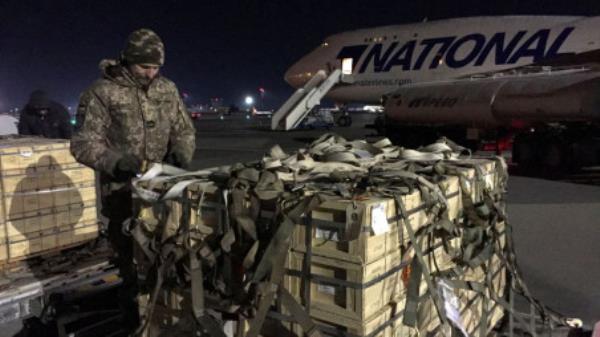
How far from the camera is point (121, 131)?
14.2 feet

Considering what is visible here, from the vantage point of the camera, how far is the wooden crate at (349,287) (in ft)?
8.56

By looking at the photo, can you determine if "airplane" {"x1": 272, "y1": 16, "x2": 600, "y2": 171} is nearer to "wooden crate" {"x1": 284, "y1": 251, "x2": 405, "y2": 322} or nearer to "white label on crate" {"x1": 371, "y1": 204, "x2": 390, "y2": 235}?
"wooden crate" {"x1": 284, "y1": 251, "x2": 405, "y2": 322}

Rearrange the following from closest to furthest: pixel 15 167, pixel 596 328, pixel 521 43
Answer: pixel 596 328, pixel 15 167, pixel 521 43

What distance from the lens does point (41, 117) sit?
9844 millimetres

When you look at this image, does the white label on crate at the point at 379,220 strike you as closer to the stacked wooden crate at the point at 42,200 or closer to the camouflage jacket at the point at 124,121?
the camouflage jacket at the point at 124,121

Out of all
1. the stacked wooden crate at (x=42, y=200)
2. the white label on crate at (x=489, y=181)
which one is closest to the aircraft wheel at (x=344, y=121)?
the stacked wooden crate at (x=42, y=200)

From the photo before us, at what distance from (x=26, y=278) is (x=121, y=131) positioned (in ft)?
5.02

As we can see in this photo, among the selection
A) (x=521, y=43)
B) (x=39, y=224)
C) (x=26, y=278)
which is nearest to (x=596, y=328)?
(x=26, y=278)

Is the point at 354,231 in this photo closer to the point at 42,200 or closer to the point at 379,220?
the point at 379,220

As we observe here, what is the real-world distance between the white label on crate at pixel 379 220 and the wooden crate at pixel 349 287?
0.18m

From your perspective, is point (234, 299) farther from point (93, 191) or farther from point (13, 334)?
point (93, 191)

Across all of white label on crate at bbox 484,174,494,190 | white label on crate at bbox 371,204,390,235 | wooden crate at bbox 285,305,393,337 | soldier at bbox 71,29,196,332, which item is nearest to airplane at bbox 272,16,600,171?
soldier at bbox 71,29,196,332

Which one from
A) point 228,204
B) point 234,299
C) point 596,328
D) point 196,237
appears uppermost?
point 228,204

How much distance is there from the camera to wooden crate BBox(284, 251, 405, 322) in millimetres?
2609
